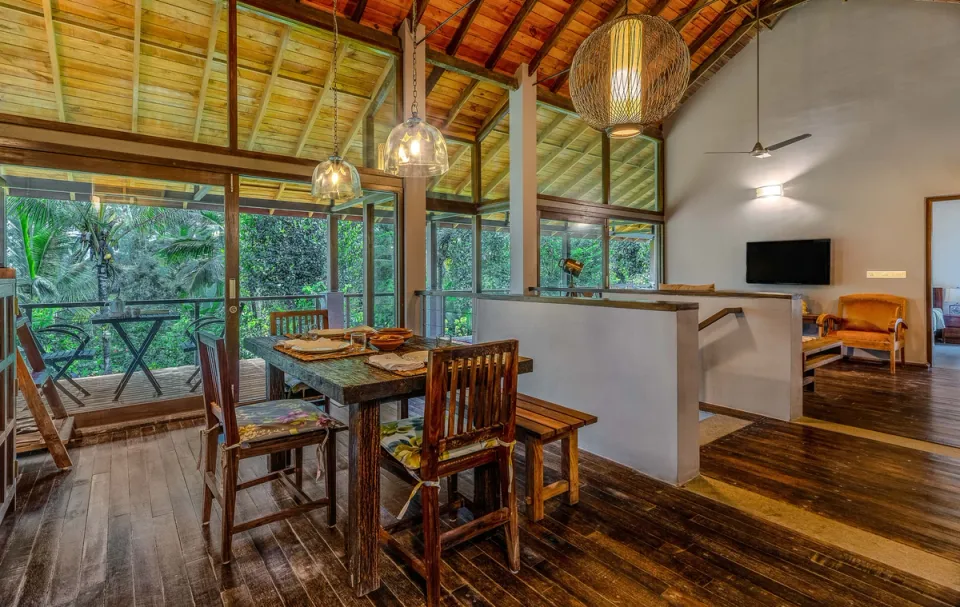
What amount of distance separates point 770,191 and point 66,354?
26.5 ft

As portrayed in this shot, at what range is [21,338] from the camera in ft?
10.4

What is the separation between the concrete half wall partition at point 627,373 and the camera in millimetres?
2672

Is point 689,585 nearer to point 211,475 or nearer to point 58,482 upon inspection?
point 211,475

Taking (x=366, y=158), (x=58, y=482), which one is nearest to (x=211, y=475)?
(x=58, y=482)

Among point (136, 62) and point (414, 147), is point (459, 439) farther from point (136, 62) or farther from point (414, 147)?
point (136, 62)

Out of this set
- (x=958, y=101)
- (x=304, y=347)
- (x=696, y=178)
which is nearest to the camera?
(x=304, y=347)

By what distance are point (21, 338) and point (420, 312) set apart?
3082 mm

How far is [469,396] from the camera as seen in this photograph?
5.92 ft

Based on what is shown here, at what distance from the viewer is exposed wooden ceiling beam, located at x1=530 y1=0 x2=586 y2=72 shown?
5.36 m

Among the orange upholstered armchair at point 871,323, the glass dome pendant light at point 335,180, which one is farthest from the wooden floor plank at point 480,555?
the orange upholstered armchair at point 871,323

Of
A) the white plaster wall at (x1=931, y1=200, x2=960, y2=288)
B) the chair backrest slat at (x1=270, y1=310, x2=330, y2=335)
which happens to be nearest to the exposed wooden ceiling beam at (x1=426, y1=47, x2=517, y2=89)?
the chair backrest slat at (x1=270, y1=310, x2=330, y2=335)

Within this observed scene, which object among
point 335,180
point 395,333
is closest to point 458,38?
point 335,180

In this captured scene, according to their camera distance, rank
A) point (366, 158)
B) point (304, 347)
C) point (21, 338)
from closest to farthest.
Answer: point (304, 347), point (21, 338), point (366, 158)

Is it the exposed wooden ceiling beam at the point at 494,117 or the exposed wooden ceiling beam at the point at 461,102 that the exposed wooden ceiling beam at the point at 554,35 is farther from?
the exposed wooden ceiling beam at the point at 461,102
